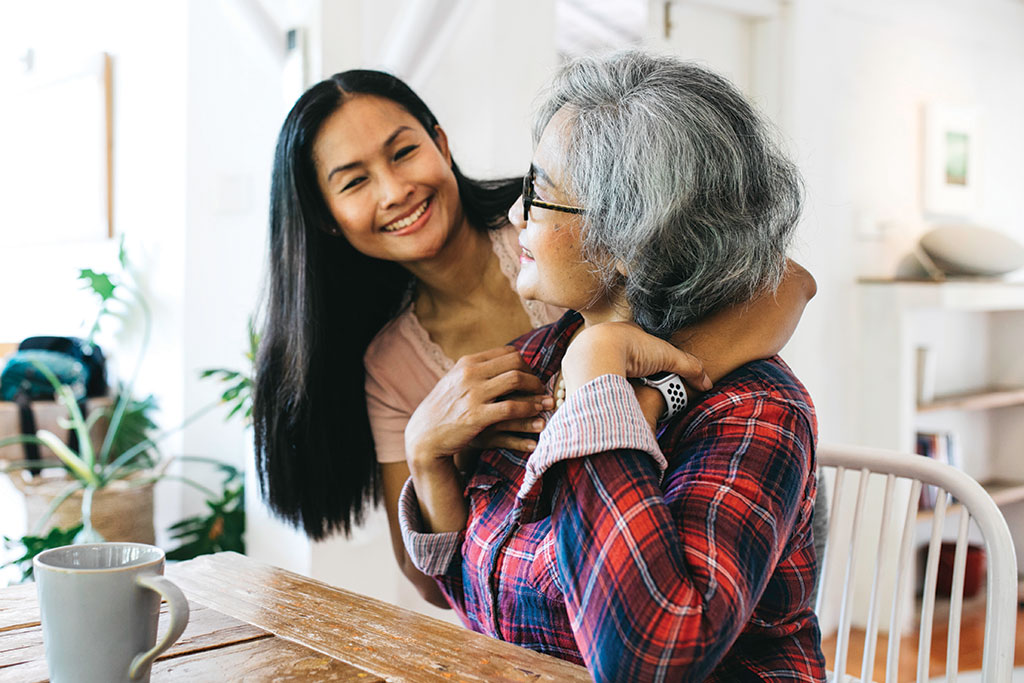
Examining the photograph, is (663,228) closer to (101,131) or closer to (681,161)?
(681,161)

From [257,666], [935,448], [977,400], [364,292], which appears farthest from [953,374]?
[257,666]

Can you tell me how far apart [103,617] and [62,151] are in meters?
2.98

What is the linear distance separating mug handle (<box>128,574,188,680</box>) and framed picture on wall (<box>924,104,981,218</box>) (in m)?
3.91

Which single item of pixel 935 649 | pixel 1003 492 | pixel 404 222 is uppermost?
pixel 404 222

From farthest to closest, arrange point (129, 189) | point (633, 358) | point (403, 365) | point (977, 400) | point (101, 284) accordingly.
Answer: point (977, 400) < point (129, 189) < point (101, 284) < point (403, 365) < point (633, 358)

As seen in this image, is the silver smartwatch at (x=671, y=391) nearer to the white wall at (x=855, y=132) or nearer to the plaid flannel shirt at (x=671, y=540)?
the plaid flannel shirt at (x=671, y=540)

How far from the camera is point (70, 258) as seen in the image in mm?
3357

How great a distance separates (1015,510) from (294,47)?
3.72 metres

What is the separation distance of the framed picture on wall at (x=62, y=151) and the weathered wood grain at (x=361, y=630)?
2451mm

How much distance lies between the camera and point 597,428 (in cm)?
89

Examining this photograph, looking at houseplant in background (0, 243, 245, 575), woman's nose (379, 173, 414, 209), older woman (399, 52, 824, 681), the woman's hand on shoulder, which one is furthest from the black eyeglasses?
houseplant in background (0, 243, 245, 575)

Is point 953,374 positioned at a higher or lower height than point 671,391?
lower

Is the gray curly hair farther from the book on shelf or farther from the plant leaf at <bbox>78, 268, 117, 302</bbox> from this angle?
the book on shelf

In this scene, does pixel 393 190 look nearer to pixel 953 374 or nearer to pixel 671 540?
pixel 671 540
